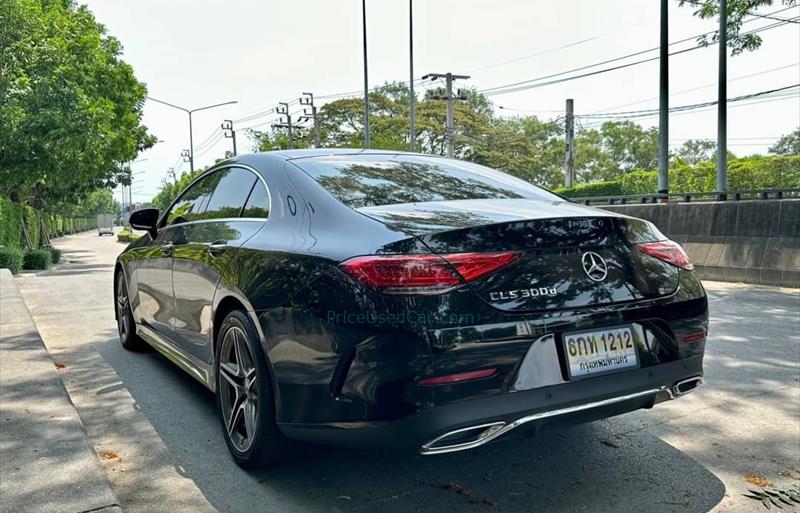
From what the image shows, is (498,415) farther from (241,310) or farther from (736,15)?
(736,15)

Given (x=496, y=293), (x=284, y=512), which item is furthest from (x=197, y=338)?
(x=496, y=293)

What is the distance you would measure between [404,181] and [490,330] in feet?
3.80

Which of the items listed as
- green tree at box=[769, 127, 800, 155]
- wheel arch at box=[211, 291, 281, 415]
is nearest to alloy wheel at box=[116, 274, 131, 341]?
wheel arch at box=[211, 291, 281, 415]

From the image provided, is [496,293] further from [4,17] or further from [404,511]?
[4,17]

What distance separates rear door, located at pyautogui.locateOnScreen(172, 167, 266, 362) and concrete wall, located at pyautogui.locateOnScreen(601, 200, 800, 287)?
9019 millimetres

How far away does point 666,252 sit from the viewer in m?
2.89

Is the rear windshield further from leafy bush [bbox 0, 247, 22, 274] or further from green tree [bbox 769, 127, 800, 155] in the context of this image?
green tree [bbox 769, 127, 800, 155]

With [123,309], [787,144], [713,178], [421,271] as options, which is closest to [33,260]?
[123,309]

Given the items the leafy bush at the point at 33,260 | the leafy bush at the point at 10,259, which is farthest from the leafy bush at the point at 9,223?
the leafy bush at the point at 10,259

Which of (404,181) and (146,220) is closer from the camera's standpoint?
(404,181)

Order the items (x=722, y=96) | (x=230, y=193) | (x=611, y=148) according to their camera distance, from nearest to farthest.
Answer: (x=230, y=193) → (x=722, y=96) → (x=611, y=148)

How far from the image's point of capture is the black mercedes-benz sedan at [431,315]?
91.3 inches

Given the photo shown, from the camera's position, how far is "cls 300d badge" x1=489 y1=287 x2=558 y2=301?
2385 mm

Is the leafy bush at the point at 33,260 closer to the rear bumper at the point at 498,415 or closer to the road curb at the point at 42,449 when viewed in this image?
the road curb at the point at 42,449
